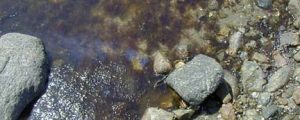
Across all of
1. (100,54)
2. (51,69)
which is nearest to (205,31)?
(100,54)

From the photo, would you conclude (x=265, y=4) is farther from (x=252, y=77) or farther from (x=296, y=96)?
(x=296, y=96)

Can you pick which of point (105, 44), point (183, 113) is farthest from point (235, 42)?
point (105, 44)

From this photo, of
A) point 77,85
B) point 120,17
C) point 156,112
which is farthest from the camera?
point 120,17

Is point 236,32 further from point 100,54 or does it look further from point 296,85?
point 100,54

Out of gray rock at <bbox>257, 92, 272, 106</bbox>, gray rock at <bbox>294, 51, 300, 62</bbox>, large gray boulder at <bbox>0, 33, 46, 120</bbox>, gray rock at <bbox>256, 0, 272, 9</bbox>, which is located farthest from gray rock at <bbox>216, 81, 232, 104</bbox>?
large gray boulder at <bbox>0, 33, 46, 120</bbox>

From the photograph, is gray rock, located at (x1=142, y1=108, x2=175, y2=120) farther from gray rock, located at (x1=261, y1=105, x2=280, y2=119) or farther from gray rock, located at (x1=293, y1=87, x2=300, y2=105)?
gray rock, located at (x1=293, y1=87, x2=300, y2=105)

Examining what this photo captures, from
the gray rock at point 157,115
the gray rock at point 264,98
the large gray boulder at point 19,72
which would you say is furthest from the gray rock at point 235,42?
the large gray boulder at point 19,72
